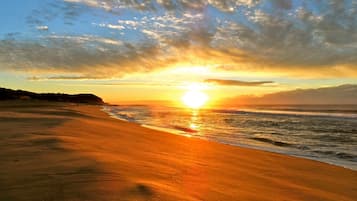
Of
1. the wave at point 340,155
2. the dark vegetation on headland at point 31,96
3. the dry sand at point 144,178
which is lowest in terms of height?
the wave at point 340,155

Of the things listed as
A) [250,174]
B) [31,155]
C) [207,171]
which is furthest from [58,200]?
[250,174]

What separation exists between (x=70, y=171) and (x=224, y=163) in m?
4.54

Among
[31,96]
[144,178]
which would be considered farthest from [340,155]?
[31,96]

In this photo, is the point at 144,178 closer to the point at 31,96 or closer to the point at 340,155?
the point at 340,155

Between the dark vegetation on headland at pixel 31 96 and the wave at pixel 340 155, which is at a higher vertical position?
the dark vegetation on headland at pixel 31 96

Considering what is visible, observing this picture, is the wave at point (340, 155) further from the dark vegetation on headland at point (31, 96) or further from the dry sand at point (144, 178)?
the dark vegetation on headland at point (31, 96)

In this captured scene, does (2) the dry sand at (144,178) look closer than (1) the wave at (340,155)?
Yes

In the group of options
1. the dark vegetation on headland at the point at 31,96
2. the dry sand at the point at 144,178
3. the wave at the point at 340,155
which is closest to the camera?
the dry sand at the point at 144,178

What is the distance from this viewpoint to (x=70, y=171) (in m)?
5.16

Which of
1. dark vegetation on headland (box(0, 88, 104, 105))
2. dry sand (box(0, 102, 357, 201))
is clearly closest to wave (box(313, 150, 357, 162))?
dry sand (box(0, 102, 357, 201))

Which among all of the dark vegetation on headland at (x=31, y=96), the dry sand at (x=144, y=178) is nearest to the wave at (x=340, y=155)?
the dry sand at (x=144, y=178)

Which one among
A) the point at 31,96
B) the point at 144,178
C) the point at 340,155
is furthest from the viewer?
the point at 31,96

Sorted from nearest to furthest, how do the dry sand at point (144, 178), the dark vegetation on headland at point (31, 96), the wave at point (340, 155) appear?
1. the dry sand at point (144, 178)
2. the wave at point (340, 155)
3. the dark vegetation on headland at point (31, 96)

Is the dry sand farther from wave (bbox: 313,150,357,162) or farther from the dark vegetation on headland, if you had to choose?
the dark vegetation on headland
